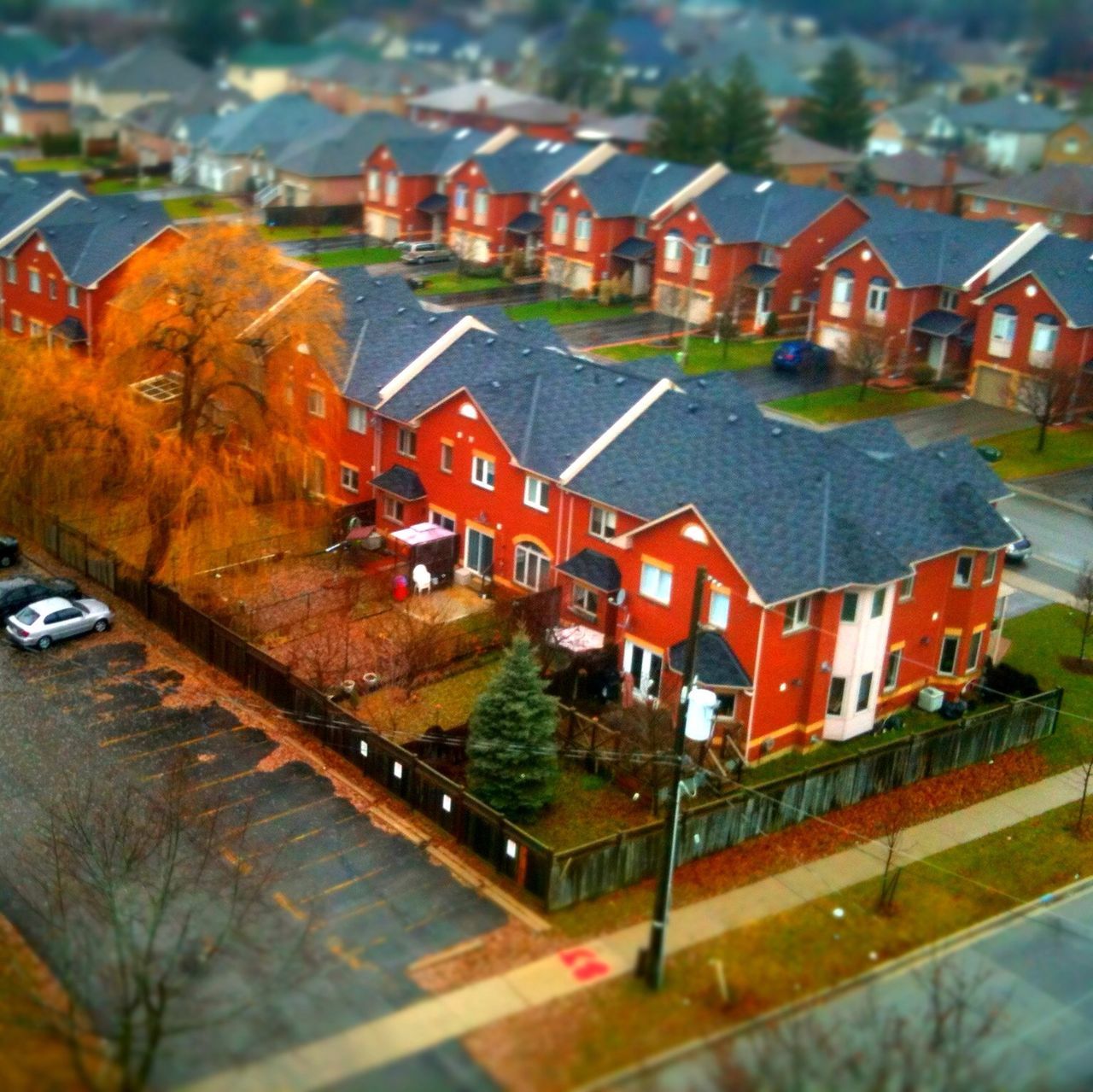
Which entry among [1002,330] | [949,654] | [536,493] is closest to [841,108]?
[1002,330]

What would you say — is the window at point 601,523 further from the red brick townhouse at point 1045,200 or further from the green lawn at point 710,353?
the red brick townhouse at point 1045,200

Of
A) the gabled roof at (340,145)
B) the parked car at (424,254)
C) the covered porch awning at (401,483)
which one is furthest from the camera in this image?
the gabled roof at (340,145)

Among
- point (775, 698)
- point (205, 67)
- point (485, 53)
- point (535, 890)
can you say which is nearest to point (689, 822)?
A: point (535, 890)

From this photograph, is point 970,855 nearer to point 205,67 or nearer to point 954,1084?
point 954,1084

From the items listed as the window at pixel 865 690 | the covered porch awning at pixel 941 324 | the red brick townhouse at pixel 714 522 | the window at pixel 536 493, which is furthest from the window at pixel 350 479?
the covered porch awning at pixel 941 324

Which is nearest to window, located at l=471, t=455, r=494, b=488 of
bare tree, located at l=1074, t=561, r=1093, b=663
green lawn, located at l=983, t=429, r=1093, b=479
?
bare tree, located at l=1074, t=561, r=1093, b=663

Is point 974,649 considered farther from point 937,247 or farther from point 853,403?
point 937,247
